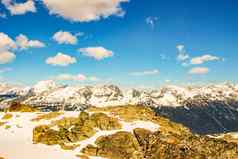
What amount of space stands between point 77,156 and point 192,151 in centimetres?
2970

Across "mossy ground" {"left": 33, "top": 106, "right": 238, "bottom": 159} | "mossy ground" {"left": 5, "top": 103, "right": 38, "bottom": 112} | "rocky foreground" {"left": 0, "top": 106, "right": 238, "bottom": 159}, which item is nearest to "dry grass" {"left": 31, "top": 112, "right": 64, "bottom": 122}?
"rocky foreground" {"left": 0, "top": 106, "right": 238, "bottom": 159}

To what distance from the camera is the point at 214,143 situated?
9025cm

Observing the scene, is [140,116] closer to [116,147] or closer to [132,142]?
[132,142]

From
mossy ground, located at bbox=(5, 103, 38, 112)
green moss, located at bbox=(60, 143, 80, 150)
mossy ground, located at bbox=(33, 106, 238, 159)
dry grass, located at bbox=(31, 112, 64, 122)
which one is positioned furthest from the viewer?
mossy ground, located at bbox=(5, 103, 38, 112)

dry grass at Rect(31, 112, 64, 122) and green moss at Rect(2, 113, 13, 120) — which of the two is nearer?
dry grass at Rect(31, 112, 64, 122)

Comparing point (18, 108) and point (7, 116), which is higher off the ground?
point (18, 108)

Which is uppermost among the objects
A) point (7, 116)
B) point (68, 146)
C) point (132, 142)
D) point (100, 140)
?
point (7, 116)

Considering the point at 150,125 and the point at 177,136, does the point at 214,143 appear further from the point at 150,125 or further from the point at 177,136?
the point at 150,125

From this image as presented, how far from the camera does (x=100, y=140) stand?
91438 millimetres

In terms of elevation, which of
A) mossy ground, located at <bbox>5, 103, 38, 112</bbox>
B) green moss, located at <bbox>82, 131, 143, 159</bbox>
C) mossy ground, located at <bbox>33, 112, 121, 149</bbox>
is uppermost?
mossy ground, located at <bbox>5, 103, 38, 112</bbox>

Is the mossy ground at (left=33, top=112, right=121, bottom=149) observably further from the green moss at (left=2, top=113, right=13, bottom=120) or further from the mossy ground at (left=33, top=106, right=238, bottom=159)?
the green moss at (left=2, top=113, right=13, bottom=120)

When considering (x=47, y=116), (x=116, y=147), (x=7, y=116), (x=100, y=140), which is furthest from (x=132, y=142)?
(x=7, y=116)

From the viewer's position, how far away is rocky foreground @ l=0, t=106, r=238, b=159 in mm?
84500

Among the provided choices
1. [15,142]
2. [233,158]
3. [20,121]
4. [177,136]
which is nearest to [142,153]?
[177,136]
